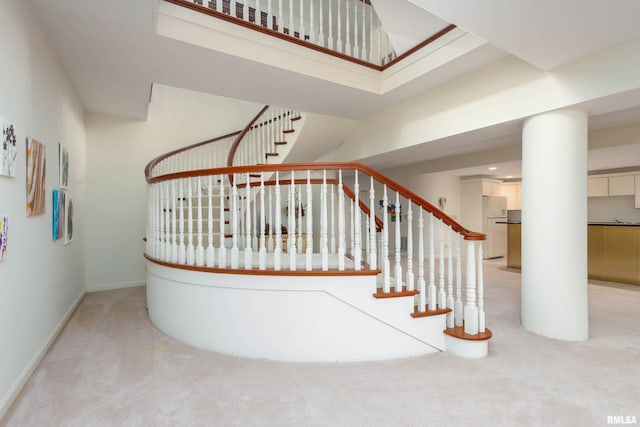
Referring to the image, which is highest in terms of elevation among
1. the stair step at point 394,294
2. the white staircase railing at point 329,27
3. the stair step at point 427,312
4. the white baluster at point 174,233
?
the white staircase railing at point 329,27

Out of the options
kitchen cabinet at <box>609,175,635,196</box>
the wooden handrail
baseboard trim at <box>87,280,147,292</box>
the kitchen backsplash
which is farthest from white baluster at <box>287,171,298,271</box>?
the kitchen backsplash

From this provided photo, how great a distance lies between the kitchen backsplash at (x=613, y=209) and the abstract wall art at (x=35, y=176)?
967 centimetres

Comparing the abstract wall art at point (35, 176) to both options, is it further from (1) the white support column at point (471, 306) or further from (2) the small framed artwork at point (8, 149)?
(1) the white support column at point (471, 306)

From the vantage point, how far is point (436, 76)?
3537 mm

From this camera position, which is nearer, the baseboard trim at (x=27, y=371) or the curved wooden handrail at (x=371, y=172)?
the baseboard trim at (x=27, y=371)

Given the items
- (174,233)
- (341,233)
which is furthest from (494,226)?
(174,233)

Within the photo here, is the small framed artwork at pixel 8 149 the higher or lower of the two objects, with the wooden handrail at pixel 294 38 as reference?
lower

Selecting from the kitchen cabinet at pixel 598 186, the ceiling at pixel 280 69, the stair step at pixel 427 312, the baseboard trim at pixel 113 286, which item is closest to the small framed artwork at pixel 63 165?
the ceiling at pixel 280 69

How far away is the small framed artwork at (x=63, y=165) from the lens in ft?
10.9

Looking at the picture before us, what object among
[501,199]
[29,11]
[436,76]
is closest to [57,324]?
[29,11]

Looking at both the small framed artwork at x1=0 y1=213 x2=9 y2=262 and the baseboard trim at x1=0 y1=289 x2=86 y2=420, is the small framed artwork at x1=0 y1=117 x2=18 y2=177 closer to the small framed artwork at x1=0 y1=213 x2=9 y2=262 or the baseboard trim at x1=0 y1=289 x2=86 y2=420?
the small framed artwork at x1=0 y1=213 x2=9 y2=262

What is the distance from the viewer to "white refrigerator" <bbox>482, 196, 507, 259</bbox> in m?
8.02

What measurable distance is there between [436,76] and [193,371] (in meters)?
3.69

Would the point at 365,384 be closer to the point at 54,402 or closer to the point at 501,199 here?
the point at 54,402
